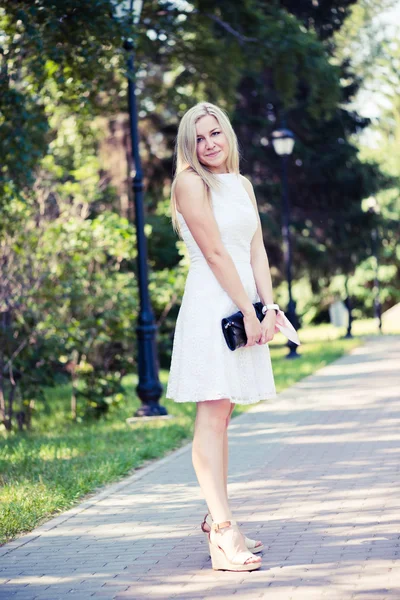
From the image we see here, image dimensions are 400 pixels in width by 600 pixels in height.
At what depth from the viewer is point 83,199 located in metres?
14.6

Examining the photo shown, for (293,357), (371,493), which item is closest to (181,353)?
(371,493)

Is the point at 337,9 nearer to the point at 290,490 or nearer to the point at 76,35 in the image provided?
the point at 76,35

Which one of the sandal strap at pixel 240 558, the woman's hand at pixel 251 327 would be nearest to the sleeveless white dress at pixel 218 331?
the woman's hand at pixel 251 327

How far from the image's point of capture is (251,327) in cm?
471

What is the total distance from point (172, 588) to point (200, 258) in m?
1.53

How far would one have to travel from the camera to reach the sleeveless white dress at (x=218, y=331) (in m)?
4.72

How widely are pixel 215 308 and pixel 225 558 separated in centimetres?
116

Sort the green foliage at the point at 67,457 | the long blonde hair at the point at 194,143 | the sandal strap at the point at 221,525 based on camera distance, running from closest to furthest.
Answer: the sandal strap at the point at 221,525, the long blonde hair at the point at 194,143, the green foliage at the point at 67,457

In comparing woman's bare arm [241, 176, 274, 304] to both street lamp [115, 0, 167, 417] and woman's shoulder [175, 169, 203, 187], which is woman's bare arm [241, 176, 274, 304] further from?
street lamp [115, 0, 167, 417]

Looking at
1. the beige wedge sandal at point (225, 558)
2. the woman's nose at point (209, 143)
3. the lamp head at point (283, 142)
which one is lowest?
the beige wedge sandal at point (225, 558)

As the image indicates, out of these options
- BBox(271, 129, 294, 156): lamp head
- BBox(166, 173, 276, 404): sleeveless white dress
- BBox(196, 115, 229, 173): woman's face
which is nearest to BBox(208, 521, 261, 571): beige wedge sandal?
BBox(166, 173, 276, 404): sleeveless white dress

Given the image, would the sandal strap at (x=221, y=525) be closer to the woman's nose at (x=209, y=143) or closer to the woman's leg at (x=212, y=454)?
the woman's leg at (x=212, y=454)

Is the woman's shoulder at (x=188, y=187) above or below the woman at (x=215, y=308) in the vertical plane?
above

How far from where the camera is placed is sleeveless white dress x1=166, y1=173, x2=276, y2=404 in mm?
4719
